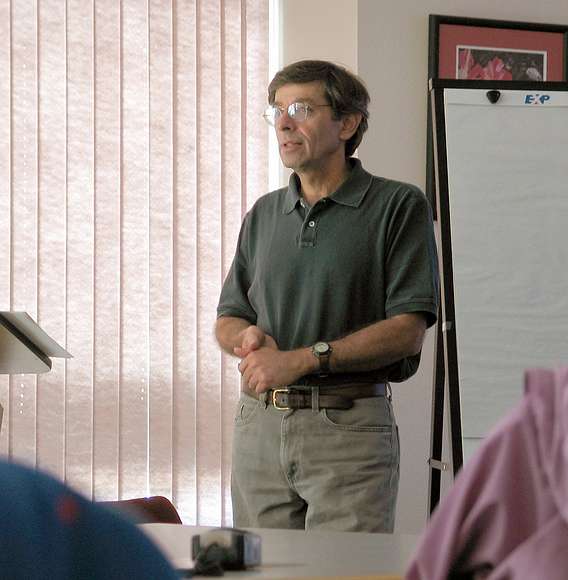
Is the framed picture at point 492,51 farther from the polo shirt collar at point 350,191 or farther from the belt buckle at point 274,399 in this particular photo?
the belt buckle at point 274,399

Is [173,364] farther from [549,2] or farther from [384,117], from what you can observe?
[549,2]

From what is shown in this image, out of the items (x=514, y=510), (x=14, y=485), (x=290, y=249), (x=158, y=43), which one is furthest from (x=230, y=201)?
(x=14, y=485)

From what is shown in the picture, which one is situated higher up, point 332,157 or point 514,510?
point 332,157

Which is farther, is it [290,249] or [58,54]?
[58,54]

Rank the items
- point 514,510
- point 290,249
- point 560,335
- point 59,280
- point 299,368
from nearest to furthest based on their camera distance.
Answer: point 514,510 → point 299,368 → point 290,249 → point 560,335 → point 59,280

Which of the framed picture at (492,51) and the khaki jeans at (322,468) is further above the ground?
the framed picture at (492,51)

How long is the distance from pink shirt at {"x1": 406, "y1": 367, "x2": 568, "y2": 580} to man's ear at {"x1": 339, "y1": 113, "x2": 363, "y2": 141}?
1.98m

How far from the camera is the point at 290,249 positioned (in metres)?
2.49

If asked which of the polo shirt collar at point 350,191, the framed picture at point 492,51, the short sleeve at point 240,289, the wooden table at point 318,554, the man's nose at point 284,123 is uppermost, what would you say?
the framed picture at point 492,51

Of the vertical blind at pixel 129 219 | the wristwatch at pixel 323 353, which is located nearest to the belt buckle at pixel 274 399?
the wristwatch at pixel 323 353

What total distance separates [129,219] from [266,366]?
6.54ft

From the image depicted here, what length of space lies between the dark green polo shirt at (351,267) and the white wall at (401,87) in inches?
62.5

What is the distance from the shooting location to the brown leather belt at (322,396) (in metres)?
2.35

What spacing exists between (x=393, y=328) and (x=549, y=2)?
251 cm
